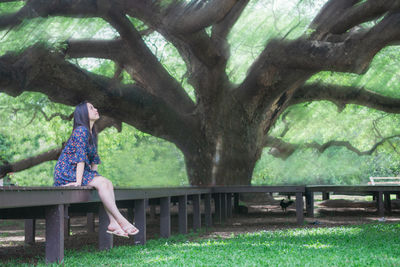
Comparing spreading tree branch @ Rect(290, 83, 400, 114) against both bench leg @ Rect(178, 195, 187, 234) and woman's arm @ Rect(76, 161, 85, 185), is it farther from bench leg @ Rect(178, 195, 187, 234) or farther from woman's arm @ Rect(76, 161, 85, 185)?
woman's arm @ Rect(76, 161, 85, 185)

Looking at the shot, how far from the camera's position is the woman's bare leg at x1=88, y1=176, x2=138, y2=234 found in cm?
534

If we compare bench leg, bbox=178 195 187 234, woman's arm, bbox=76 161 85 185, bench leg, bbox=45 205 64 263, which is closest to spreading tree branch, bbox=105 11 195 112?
bench leg, bbox=178 195 187 234

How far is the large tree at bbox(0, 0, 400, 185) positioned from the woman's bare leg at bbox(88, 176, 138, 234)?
5264 millimetres

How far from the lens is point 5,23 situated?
1045 cm

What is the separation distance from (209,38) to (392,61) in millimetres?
7988

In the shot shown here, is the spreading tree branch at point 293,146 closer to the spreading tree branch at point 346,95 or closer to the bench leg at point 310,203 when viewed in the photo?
the spreading tree branch at point 346,95

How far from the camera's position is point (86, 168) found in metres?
5.81

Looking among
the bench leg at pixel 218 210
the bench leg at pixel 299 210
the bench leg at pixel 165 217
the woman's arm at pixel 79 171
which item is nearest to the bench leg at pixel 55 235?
the woman's arm at pixel 79 171

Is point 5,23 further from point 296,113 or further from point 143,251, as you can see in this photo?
point 296,113

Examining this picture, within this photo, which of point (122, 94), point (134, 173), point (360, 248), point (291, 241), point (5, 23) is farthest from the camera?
point (134, 173)

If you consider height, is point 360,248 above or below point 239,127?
below

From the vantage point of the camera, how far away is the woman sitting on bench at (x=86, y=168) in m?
5.36

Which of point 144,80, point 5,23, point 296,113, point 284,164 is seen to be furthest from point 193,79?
point 284,164

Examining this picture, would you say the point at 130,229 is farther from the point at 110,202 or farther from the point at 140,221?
the point at 140,221
